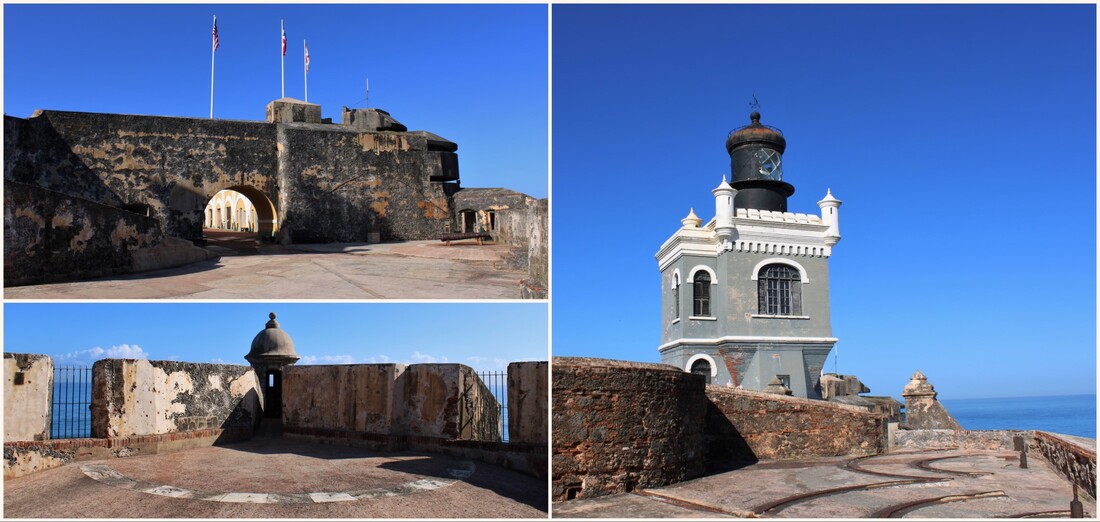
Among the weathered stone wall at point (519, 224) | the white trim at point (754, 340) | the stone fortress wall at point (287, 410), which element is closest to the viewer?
the weathered stone wall at point (519, 224)

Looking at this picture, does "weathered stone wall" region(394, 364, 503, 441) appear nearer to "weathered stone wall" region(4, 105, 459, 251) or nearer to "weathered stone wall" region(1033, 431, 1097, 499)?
"weathered stone wall" region(4, 105, 459, 251)

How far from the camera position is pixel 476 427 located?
1064 centimetres

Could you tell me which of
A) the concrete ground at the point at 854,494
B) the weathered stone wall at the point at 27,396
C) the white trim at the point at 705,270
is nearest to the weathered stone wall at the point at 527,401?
the concrete ground at the point at 854,494

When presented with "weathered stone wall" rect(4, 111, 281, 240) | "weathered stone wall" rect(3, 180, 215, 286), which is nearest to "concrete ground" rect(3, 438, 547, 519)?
"weathered stone wall" rect(3, 180, 215, 286)

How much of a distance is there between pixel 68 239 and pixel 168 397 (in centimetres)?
401

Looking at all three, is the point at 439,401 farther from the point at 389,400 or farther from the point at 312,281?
the point at 312,281

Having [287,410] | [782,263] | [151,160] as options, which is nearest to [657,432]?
[287,410]

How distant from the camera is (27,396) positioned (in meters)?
8.54

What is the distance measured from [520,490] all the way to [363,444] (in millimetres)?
3809

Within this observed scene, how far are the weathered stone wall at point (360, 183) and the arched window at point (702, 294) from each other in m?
11.6

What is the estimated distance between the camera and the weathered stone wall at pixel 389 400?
10148 mm

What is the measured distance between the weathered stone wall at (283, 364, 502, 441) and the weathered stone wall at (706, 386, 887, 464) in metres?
3.02

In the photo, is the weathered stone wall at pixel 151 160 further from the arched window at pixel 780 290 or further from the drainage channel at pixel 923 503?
the arched window at pixel 780 290

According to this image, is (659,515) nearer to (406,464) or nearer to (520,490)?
(520,490)
